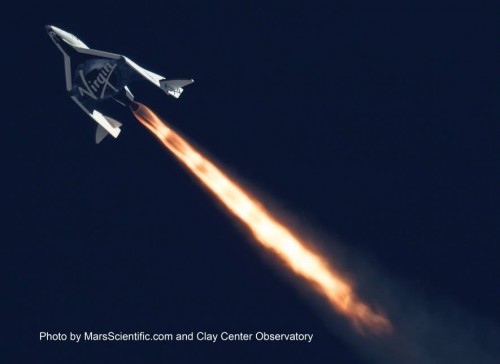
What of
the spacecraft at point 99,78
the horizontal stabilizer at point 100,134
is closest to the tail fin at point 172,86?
the spacecraft at point 99,78

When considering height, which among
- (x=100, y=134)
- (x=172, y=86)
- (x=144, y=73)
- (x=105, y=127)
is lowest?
(x=105, y=127)

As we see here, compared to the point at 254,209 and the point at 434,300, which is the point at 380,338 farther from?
the point at 254,209

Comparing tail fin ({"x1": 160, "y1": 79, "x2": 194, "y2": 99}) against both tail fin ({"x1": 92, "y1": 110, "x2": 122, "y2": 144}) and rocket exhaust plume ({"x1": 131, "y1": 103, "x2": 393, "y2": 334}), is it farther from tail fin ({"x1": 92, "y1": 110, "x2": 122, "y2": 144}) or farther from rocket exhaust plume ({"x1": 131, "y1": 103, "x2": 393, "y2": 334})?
tail fin ({"x1": 92, "y1": 110, "x2": 122, "y2": 144})

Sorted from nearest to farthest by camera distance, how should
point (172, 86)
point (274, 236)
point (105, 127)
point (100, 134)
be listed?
point (172, 86) < point (105, 127) < point (100, 134) < point (274, 236)

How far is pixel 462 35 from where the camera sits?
121 metres

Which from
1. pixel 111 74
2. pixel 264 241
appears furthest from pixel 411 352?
pixel 111 74

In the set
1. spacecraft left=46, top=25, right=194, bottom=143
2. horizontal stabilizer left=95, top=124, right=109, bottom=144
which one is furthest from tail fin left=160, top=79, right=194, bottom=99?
horizontal stabilizer left=95, top=124, right=109, bottom=144

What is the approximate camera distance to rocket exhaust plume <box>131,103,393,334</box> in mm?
111875

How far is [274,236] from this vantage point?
376ft

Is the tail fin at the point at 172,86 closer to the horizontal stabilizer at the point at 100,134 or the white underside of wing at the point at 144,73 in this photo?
the white underside of wing at the point at 144,73

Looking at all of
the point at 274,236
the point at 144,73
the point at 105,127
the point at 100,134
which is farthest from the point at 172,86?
the point at 274,236

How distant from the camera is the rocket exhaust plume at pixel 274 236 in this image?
367ft

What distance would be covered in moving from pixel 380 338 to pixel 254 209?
20.4 metres

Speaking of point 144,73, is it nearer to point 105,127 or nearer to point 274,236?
point 105,127
